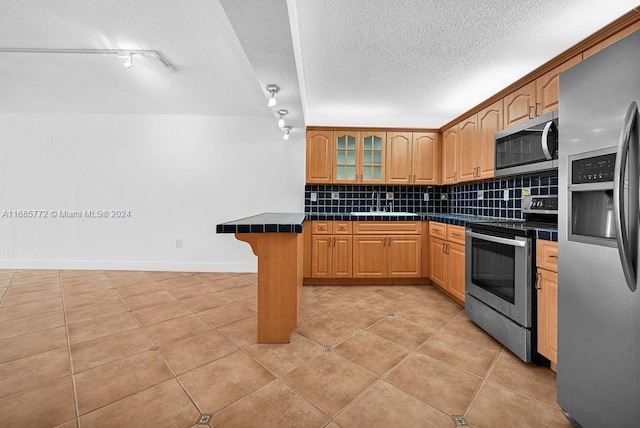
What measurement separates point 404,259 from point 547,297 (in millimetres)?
1760

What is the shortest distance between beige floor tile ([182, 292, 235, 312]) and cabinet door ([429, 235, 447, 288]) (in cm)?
237

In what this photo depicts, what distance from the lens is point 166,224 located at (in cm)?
416

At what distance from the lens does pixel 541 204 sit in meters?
2.18

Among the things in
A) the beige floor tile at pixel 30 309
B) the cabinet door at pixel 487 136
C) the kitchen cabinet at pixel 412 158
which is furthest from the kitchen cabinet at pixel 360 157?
the beige floor tile at pixel 30 309

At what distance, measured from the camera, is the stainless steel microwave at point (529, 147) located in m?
2.00

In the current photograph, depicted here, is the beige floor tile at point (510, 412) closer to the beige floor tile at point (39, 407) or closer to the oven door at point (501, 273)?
the oven door at point (501, 273)

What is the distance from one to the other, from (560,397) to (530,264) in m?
0.79

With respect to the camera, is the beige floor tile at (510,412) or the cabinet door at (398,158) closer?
the beige floor tile at (510,412)

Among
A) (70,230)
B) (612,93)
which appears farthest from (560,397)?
(70,230)

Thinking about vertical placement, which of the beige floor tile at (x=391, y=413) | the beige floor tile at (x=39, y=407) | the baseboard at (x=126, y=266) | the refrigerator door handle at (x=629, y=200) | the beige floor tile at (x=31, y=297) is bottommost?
the beige floor tile at (x=391, y=413)

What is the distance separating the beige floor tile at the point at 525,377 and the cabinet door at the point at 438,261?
1.23 m

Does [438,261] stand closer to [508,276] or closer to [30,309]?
[508,276]

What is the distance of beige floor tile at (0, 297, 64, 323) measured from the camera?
2.53 m

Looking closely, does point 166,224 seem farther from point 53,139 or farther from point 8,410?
point 8,410
